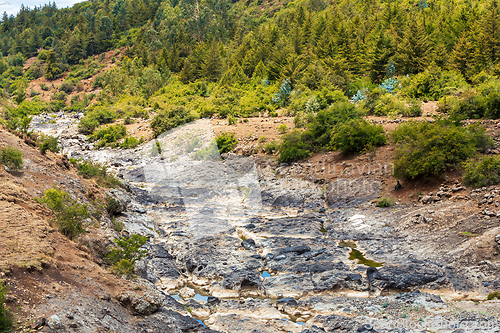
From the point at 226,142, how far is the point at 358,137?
23.2 feet

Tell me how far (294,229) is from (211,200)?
4.67 meters

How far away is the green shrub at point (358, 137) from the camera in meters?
16.4

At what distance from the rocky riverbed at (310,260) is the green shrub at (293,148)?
1467mm

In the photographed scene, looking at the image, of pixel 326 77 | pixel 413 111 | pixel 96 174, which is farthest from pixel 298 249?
pixel 326 77

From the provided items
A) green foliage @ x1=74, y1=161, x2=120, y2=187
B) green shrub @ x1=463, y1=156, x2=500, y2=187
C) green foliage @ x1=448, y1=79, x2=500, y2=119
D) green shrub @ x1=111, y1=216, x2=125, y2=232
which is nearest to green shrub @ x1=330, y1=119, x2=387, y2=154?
green foliage @ x1=448, y1=79, x2=500, y2=119

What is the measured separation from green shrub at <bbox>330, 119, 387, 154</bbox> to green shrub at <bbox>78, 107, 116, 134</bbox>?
767 inches

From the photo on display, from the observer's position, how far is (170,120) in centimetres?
2577

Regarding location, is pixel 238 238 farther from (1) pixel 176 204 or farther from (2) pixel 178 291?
(1) pixel 176 204

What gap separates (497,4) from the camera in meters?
28.5

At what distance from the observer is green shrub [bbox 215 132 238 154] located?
2075cm

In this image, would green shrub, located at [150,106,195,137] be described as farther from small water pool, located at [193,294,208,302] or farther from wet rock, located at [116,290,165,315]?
wet rock, located at [116,290,165,315]

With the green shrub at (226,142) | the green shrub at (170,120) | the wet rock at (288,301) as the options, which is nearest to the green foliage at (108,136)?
the green shrub at (170,120)

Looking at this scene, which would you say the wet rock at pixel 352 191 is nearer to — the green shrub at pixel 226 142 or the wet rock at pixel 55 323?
the green shrub at pixel 226 142

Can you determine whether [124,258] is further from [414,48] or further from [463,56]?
[414,48]
